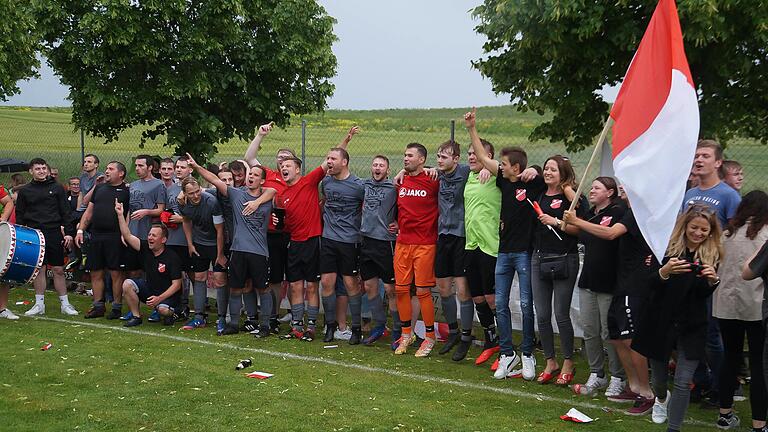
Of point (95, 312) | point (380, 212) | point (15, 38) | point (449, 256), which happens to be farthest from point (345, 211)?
point (15, 38)

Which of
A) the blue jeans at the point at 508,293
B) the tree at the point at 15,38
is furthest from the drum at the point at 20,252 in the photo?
the tree at the point at 15,38

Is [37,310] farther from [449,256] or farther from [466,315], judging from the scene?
[466,315]

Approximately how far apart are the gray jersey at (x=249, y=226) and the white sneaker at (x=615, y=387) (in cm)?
465

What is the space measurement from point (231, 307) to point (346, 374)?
2804 mm

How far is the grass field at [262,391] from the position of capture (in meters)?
7.33

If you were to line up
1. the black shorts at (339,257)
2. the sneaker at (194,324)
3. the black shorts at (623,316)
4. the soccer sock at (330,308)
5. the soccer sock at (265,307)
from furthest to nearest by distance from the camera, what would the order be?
the sneaker at (194,324) → the soccer sock at (265,307) → the soccer sock at (330,308) → the black shorts at (339,257) → the black shorts at (623,316)

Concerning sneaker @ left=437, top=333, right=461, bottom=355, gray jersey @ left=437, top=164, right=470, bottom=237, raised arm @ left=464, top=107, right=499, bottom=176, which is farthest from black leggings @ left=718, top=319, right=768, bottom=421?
sneaker @ left=437, top=333, right=461, bottom=355

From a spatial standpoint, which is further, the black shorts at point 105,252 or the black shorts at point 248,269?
the black shorts at point 105,252

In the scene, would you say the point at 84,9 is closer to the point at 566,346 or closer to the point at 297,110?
the point at 297,110

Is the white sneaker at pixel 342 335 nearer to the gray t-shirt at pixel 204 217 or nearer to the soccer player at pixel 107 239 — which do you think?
the gray t-shirt at pixel 204 217

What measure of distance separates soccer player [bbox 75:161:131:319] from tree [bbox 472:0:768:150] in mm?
5806

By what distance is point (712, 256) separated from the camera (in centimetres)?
685

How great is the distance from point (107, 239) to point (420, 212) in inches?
187

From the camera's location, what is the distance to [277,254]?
11.6 metres
